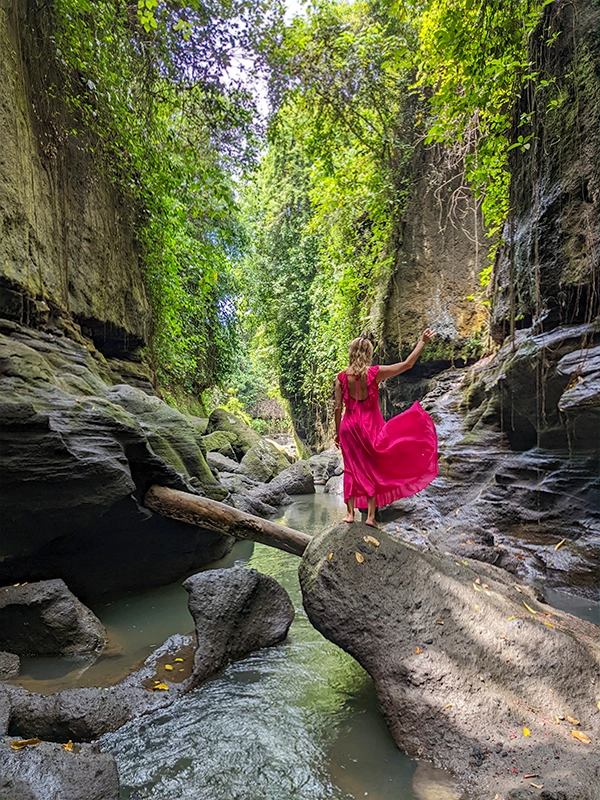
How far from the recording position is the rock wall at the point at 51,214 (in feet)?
14.9

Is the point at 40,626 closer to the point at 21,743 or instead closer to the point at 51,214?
the point at 21,743

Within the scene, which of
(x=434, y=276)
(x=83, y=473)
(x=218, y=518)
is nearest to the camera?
(x=83, y=473)

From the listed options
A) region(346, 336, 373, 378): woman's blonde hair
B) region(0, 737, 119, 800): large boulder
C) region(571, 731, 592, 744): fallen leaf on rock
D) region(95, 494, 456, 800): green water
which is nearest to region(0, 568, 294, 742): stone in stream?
region(95, 494, 456, 800): green water

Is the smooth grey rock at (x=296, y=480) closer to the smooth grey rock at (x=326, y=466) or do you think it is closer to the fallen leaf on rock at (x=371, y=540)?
the smooth grey rock at (x=326, y=466)

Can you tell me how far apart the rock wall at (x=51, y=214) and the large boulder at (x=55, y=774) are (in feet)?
12.3

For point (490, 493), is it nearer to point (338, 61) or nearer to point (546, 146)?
point (546, 146)

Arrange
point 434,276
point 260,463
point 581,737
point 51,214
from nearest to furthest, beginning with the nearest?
point 581,737, point 51,214, point 434,276, point 260,463

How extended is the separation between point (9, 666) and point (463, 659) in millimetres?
3438

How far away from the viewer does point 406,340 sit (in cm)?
1128

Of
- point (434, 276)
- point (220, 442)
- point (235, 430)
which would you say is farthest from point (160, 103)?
point (235, 430)

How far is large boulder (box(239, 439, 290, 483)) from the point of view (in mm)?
14086

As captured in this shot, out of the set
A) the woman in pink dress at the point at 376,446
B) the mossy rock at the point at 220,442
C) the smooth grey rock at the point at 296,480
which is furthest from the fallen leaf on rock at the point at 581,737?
the mossy rock at the point at 220,442

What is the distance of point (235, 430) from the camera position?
1656 centimetres

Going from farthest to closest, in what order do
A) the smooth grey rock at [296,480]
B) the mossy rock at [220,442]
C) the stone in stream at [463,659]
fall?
the mossy rock at [220,442]
the smooth grey rock at [296,480]
the stone in stream at [463,659]
